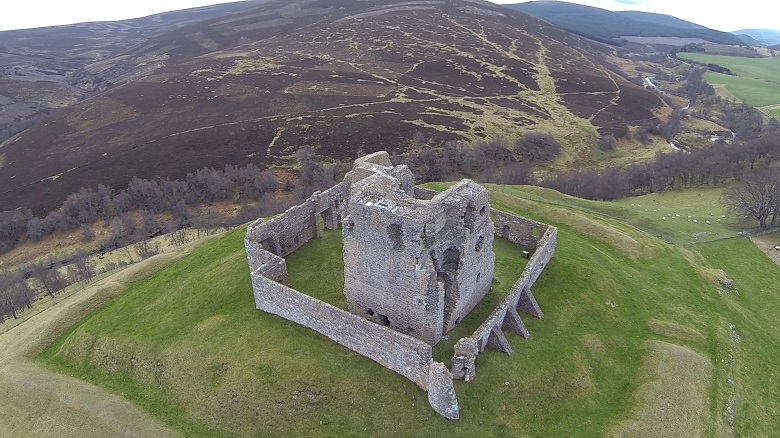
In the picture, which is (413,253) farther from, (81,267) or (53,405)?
(81,267)

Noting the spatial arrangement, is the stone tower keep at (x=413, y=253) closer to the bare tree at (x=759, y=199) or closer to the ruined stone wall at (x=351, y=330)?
the ruined stone wall at (x=351, y=330)

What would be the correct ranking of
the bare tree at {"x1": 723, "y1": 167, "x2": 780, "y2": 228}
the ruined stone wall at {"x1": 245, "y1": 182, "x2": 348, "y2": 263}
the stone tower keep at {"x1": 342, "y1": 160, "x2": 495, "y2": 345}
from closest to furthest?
the stone tower keep at {"x1": 342, "y1": 160, "x2": 495, "y2": 345}
the ruined stone wall at {"x1": 245, "y1": 182, "x2": 348, "y2": 263}
the bare tree at {"x1": 723, "y1": 167, "x2": 780, "y2": 228}

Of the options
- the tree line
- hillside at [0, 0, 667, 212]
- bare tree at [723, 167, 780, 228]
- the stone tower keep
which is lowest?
the tree line

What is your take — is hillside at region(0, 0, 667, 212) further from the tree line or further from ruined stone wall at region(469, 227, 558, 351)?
ruined stone wall at region(469, 227, 558, 351)

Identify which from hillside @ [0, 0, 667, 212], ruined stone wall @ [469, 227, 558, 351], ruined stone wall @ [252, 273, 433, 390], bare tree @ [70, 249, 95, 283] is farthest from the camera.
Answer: hillside @ [0, 0, 667, 212]

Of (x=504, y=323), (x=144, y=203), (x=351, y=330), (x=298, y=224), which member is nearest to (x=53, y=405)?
(x=351, y=330)

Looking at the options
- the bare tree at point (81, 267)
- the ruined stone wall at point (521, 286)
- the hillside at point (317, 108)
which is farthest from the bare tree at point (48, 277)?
the ruined stone wall at point (521, 286)

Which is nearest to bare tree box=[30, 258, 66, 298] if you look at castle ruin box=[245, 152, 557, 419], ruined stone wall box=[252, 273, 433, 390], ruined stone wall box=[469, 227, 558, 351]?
ruined stone wall box=[252, 273, 433, 390]
